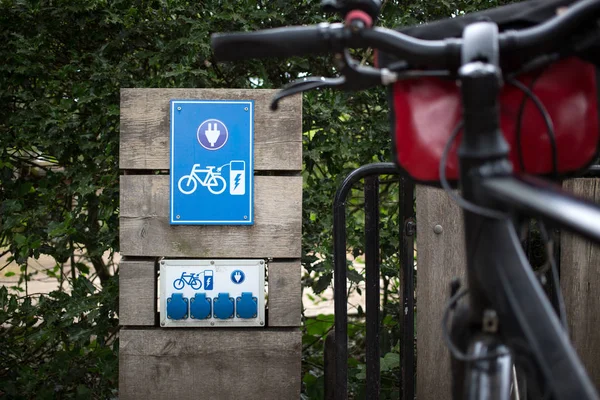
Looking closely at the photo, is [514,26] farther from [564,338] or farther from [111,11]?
[111,11]

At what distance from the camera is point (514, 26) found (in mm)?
1144

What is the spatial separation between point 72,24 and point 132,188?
1125 mm

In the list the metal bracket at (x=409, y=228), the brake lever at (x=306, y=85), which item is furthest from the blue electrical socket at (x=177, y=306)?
the brake lever at (x=306, y=85)

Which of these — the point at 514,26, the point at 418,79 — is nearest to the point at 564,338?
the point at 418,79

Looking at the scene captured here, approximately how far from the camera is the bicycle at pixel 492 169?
0.77 meters

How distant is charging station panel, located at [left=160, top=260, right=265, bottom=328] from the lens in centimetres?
226

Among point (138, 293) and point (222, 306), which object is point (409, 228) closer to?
point (222, 306)

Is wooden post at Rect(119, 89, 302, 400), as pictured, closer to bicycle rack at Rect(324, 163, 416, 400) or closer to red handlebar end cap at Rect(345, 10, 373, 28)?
bicycle rack at Rect(324, 163, 416, 400)

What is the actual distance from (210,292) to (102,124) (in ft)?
3.65

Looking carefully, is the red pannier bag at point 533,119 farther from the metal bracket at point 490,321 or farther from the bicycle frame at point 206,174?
the bicycle frame at point 206,174

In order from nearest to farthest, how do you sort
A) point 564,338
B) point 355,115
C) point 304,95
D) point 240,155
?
point 564,338 → point 240,155 → point 304,95 → point 355,115

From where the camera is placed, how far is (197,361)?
2.29 meters

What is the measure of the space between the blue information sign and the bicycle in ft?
3.81

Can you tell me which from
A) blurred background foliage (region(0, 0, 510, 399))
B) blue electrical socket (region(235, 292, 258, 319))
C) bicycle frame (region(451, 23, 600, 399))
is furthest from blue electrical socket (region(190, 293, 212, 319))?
bicycle frame (region(451, 23, 600, 399))
